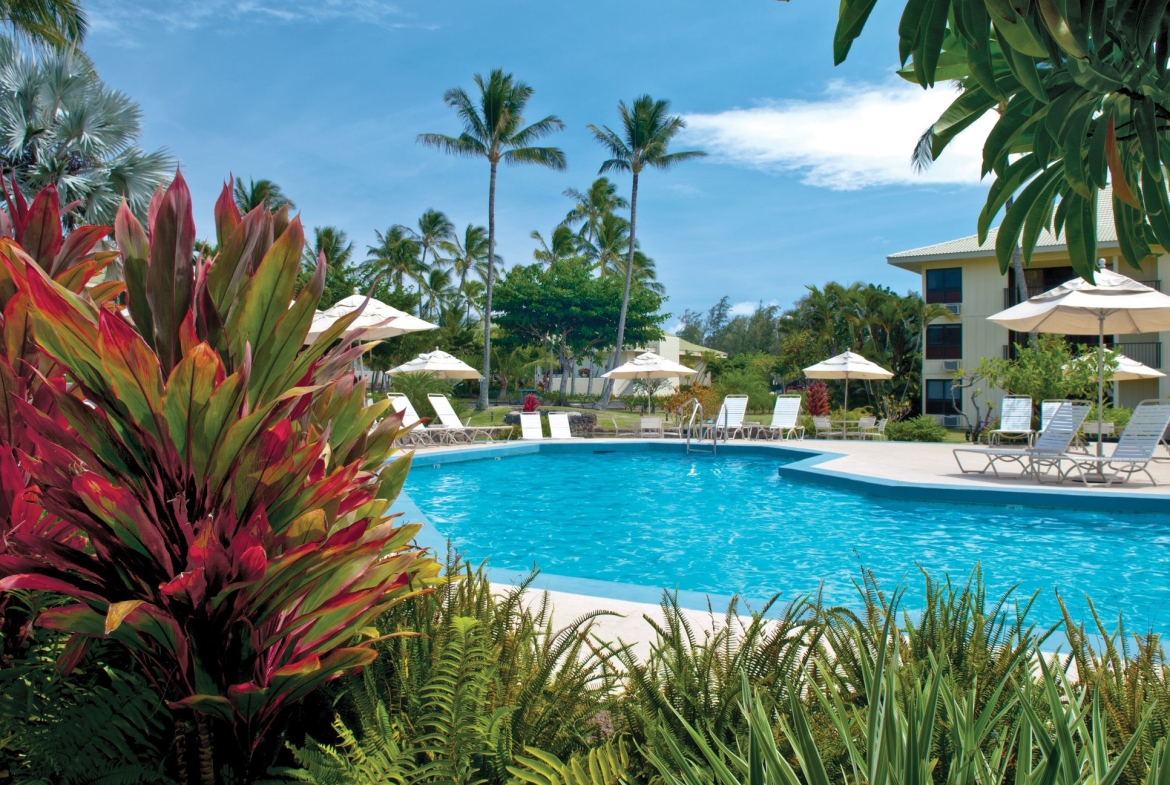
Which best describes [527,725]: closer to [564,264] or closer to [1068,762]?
[1068,762]

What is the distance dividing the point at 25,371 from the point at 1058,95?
2.41 m

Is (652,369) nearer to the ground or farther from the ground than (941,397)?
farther from the ground

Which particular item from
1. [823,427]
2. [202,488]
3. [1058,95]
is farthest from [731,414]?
[202,488]

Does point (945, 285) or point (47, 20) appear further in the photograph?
point (945, 285)

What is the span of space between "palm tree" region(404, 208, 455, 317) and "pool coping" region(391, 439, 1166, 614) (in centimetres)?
3566

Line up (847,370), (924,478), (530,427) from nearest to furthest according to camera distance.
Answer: (924,478) → (530,427) → (847,370)

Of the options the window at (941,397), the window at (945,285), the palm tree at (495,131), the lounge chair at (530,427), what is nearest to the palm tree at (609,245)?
the palm tree at (495,131)

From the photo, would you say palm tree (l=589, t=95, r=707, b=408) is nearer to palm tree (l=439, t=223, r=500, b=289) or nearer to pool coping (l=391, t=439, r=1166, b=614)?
pool coping (l=391, t=439, r=1166, b=614)

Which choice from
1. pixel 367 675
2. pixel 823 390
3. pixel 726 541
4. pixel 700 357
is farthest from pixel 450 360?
pixel 700 357

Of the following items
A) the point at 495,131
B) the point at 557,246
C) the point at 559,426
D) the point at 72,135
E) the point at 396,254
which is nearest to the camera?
the point at 72,135

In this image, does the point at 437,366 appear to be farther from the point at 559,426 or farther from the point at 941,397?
the point at 941,397

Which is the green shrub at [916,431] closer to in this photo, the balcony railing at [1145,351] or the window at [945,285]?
the balcony railing at [1145,351]

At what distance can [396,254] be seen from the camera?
47.1m

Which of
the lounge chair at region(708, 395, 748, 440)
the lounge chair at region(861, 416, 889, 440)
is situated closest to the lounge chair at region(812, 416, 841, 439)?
the lounge chair at region(861, 416, 889, 440)
